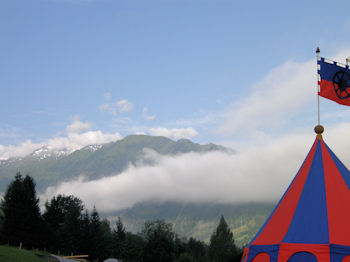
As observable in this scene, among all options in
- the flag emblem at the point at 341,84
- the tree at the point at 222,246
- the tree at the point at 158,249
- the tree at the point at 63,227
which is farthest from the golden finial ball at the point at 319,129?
the tree at the point at 222,246

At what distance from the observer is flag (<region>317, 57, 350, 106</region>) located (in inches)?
674

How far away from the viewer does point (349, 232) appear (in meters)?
14.5

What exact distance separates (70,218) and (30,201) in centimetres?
1321

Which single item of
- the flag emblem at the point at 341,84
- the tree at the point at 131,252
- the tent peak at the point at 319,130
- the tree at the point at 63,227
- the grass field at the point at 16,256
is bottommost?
the tree at the point at 131,252

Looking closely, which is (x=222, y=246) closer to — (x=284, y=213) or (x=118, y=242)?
(x=118, y=242)

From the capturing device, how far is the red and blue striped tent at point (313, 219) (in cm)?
1410

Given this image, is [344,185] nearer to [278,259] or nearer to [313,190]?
[313,190]

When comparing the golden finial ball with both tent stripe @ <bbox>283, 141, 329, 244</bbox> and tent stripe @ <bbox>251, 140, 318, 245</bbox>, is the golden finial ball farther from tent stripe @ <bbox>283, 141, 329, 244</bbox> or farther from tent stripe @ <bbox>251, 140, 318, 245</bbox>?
tent stripe @ <bbox>283, 141, 329, 244</bbox>

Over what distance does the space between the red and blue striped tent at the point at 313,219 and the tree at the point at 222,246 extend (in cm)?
7225

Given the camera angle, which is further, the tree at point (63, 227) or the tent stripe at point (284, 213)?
the tree at point (63, 227)

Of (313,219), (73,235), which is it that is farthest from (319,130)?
(73,235)

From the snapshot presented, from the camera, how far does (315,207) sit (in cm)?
1548

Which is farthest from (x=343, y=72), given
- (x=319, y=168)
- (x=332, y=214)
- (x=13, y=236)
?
(x=13, y=236)

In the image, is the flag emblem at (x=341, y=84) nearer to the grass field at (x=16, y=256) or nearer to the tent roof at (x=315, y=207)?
the tent roof at (x=315, y=207)
